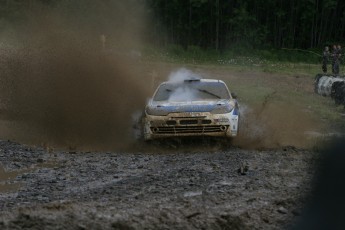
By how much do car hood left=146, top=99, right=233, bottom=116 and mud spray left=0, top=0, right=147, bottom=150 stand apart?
1412mm

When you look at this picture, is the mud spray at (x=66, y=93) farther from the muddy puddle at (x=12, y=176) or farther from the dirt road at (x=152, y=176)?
the muddy puddle at (x=12, y=176)

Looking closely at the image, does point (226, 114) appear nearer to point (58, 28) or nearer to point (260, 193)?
point (260, 193)

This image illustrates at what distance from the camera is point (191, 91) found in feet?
48.2

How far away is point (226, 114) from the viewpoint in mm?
13445

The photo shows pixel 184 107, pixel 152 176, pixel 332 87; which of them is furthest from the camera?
pixel 332 87

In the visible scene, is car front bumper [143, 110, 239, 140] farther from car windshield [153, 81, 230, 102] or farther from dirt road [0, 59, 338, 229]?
car windshield [153, 81, 230, 102]

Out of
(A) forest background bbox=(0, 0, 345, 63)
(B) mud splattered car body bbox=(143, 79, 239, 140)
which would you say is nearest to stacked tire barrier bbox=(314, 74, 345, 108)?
(B) mud splattered car body bbox=(143, 79, 239, 140)

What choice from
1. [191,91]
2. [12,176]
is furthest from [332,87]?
[12,176]

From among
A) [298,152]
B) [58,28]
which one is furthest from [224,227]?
[58,28]

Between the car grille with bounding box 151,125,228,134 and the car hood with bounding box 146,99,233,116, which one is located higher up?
the car hood with bounding box 146,99,233,116

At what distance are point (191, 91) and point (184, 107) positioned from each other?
4.16 ft

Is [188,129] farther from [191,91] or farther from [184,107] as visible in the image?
[191,91]

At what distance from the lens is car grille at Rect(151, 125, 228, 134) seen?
1333cm

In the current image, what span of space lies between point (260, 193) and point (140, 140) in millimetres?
6259
